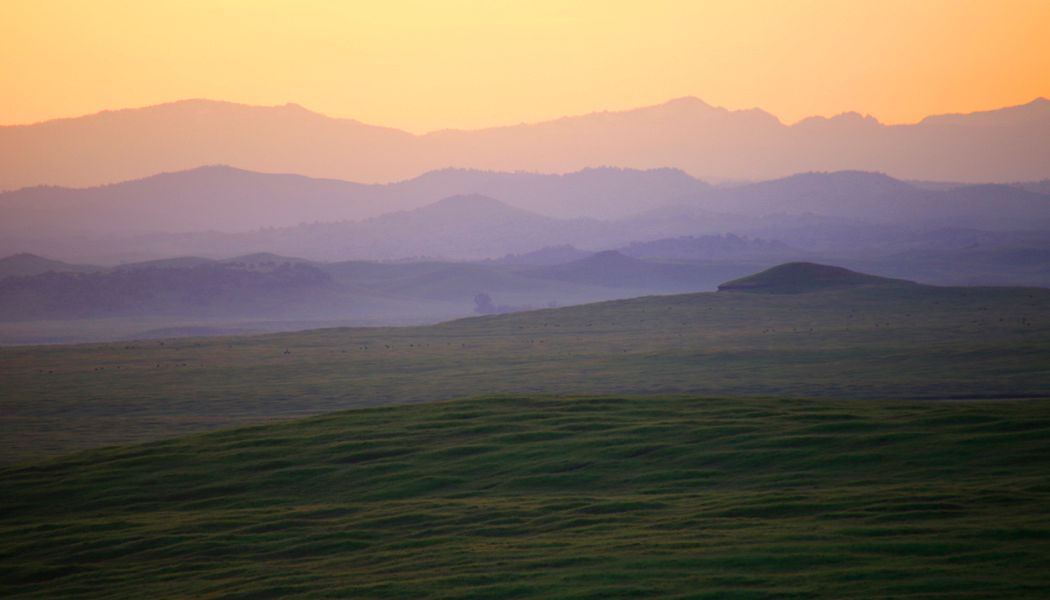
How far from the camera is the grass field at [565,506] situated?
22.6 metres

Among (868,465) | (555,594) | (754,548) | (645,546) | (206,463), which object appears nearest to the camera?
(555,594)

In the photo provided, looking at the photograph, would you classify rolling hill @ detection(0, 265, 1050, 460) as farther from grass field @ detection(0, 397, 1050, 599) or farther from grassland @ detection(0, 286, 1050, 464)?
grass field @ detection(0, 397, 1050, 599)

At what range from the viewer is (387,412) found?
49.4m

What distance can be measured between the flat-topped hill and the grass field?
89018 mm

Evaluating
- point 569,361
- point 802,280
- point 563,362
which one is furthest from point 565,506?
point 802,280

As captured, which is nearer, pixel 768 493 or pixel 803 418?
pixel 768 493

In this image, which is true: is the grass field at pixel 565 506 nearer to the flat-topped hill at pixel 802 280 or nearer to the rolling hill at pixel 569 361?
the rolling hill at pixel 569 361

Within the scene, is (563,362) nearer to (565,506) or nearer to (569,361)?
(569,361)

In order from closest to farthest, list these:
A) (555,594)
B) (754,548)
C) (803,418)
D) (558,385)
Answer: (555,594), (754,548), (803,418), (558,385)

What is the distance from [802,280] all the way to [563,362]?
2305 inches

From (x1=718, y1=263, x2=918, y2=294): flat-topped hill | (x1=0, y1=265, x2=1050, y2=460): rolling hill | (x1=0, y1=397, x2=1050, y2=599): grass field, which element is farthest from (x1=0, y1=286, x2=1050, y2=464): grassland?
(x1=0, y1=397, x2=1050, y2=599): grass field

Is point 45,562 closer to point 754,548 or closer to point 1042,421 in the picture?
point 754,548

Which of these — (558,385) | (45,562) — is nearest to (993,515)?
(45,562)

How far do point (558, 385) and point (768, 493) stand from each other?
41.3 metres
